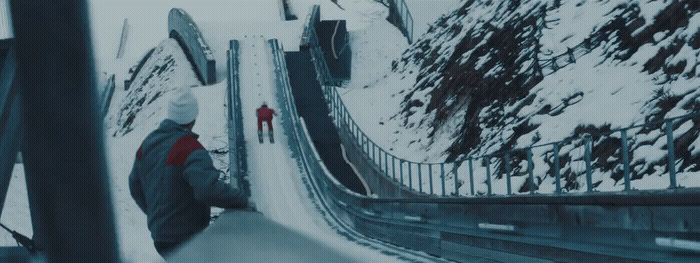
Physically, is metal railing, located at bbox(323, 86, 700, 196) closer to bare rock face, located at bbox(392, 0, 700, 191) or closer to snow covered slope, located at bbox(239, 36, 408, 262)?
bare rock face, located at bbox(392, 0, 700, 191)

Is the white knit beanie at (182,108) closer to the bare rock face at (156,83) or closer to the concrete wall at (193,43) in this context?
the bare rock face at (156,83)

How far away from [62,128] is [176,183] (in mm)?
2735

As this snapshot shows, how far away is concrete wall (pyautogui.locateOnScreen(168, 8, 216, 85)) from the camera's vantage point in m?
39.9

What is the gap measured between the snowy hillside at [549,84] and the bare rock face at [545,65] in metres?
0.03

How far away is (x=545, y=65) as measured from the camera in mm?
21812

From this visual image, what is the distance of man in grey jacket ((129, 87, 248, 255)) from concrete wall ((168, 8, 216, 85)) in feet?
119

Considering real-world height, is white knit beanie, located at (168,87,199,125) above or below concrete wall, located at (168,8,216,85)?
below

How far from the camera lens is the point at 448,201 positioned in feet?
38.9

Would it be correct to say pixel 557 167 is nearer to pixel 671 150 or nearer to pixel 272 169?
pixel 671 150

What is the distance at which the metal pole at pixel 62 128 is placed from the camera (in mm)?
1112

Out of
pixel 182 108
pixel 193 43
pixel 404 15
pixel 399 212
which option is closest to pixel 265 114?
pixel 399 212

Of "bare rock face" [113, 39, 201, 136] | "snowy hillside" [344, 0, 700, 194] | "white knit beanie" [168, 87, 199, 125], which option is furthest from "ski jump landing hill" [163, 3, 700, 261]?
"bare rock face" [113, 39, 201, 136]

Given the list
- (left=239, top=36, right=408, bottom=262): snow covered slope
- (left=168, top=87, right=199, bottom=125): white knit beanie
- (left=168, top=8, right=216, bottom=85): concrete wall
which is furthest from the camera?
(left=168, top=8, right=216, bottom=85): concrete wall

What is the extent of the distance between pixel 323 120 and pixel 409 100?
2.84 m
